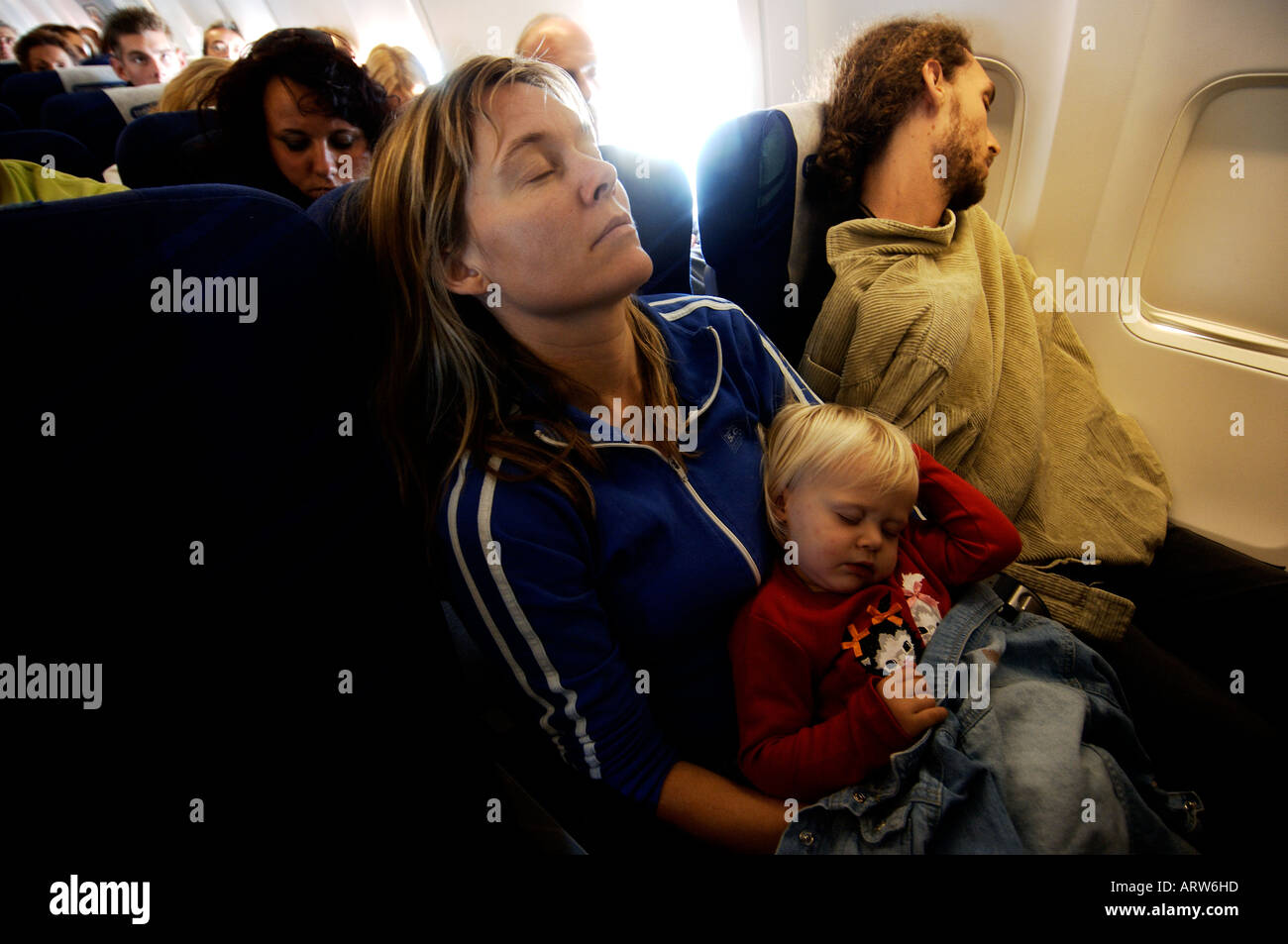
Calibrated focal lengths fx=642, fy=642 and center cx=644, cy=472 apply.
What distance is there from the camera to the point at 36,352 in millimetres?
702

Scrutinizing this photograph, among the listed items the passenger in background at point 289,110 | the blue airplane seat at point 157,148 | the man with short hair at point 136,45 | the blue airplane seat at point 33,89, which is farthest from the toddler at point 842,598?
the man with short hair at point 136,45

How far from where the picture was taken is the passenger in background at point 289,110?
2047 millimetres

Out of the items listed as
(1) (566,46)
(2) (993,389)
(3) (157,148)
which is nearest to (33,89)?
(3) (157,148)

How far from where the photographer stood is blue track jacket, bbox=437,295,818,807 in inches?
38.0

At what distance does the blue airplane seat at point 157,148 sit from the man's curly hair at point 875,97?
2027 millimetres

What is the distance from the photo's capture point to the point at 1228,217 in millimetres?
2100

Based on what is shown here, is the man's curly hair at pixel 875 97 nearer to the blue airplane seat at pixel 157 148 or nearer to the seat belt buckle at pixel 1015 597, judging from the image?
the seat belt buckle at pixel 1015 597

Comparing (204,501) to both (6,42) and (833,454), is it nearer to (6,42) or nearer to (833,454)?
(833,454)

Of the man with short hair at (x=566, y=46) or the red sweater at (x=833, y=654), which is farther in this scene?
the man with short hair at (x=566, y=46)

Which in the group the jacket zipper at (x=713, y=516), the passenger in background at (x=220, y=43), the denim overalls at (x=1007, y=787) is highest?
the passenger in background at (x=220, y=43)

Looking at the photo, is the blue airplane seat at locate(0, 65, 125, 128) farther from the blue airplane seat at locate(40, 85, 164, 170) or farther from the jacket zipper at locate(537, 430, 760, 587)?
the jacket zipper at locate(537, 430, 760, 587)

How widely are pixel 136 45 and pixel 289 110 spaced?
617 centimetres
